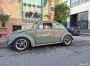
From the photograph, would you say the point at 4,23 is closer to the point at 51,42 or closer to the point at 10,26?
the point at 10,26

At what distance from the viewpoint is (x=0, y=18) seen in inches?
508

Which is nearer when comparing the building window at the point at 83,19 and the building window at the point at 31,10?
the building window at the point at 31,10

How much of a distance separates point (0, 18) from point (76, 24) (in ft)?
105

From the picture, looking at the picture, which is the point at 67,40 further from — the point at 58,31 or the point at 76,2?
the point at 76,2

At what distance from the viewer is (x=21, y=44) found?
9.21m

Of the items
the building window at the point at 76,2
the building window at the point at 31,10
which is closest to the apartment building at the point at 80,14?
the building window at the point at 76,2

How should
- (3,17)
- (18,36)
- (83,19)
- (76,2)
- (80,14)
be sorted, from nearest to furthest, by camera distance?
(18,36) < (3,17) < (83,19) < (80,14) < (76,2)

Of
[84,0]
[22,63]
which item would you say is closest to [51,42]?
[22,63]

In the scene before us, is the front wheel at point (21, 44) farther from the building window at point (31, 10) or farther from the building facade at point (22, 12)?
the building window at point (31, 10)

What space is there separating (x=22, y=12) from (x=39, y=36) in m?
5.08

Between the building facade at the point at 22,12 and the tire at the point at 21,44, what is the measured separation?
4.36m

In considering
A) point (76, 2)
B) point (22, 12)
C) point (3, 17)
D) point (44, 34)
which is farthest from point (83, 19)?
point (44, 34)

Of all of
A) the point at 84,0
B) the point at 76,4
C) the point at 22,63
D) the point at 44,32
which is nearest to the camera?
the point at 22,63

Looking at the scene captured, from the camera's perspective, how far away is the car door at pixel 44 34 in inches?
376
